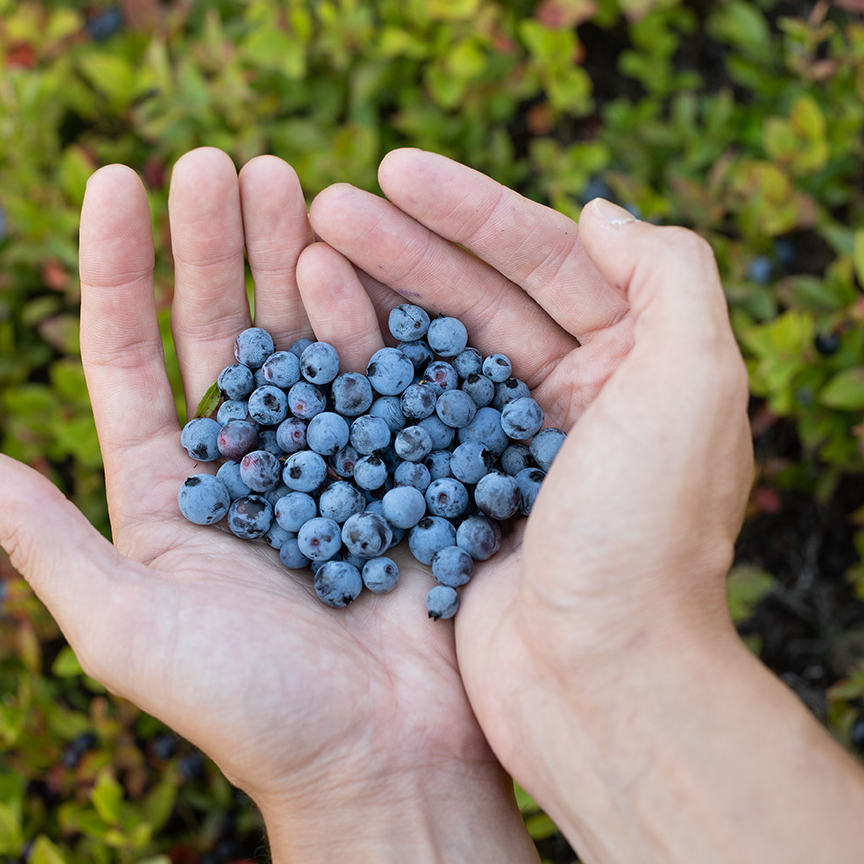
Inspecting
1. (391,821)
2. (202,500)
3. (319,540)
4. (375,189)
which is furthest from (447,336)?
(391,821)

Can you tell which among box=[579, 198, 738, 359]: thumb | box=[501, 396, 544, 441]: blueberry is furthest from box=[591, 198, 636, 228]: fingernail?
box=[501, 396, 544, 441]: blueberry

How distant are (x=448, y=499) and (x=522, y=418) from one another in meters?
0.26

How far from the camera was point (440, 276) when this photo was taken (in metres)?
2.04

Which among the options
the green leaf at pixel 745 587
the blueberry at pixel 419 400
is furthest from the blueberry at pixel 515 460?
the green leaf at pixel 745 587

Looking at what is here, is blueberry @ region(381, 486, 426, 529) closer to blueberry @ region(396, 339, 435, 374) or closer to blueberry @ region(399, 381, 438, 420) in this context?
blueberry @ region(399, 381, 438, 420)

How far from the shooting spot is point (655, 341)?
1444 millimetres

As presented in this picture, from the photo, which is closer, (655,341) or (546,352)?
(655,341)

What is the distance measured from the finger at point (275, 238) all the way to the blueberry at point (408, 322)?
0.25m

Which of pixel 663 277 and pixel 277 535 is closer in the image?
pixel 663 277

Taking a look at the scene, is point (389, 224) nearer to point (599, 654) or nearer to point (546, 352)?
point (546, 352)

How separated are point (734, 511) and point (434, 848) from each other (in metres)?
0.89

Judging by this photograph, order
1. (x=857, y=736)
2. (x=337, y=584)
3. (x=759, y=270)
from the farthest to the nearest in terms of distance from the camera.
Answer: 1. (x=759, y=270)
2. (x=857, y=736)
3. (x=337, y=584)

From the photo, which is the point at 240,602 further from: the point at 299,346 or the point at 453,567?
the point at 299,346

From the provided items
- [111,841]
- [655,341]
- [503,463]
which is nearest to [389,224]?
[503,463]
